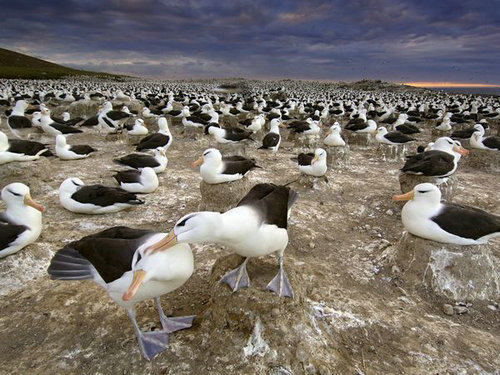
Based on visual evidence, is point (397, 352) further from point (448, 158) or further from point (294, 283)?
point (448, 158)

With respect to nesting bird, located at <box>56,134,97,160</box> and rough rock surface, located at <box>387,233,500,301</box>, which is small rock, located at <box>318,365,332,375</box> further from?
nesting bird, located at <box>56,134,97,160</box>

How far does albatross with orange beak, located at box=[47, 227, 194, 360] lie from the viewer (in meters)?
3.32

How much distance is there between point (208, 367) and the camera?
3424mm

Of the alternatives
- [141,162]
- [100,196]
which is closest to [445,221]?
[100,196]

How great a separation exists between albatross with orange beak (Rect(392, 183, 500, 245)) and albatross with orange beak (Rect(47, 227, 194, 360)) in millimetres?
3655

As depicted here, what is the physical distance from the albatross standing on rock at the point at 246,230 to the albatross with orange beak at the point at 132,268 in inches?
6.9

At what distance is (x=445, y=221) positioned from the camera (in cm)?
531

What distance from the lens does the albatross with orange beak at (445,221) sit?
17.1 ft

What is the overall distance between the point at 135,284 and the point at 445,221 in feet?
14.5

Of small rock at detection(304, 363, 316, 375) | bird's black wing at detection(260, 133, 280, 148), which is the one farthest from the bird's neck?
bird's black wing at detection(260, 133, 280, 148)

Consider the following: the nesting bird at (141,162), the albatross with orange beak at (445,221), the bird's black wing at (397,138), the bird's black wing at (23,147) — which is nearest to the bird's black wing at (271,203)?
the albatross with orange beak at (445,221)

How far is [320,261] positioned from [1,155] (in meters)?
7.53

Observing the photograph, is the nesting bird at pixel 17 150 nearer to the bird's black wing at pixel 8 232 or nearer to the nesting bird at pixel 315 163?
the bird's black wing at pixel 8 232

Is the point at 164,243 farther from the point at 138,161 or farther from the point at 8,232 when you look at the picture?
the point at 138,161
